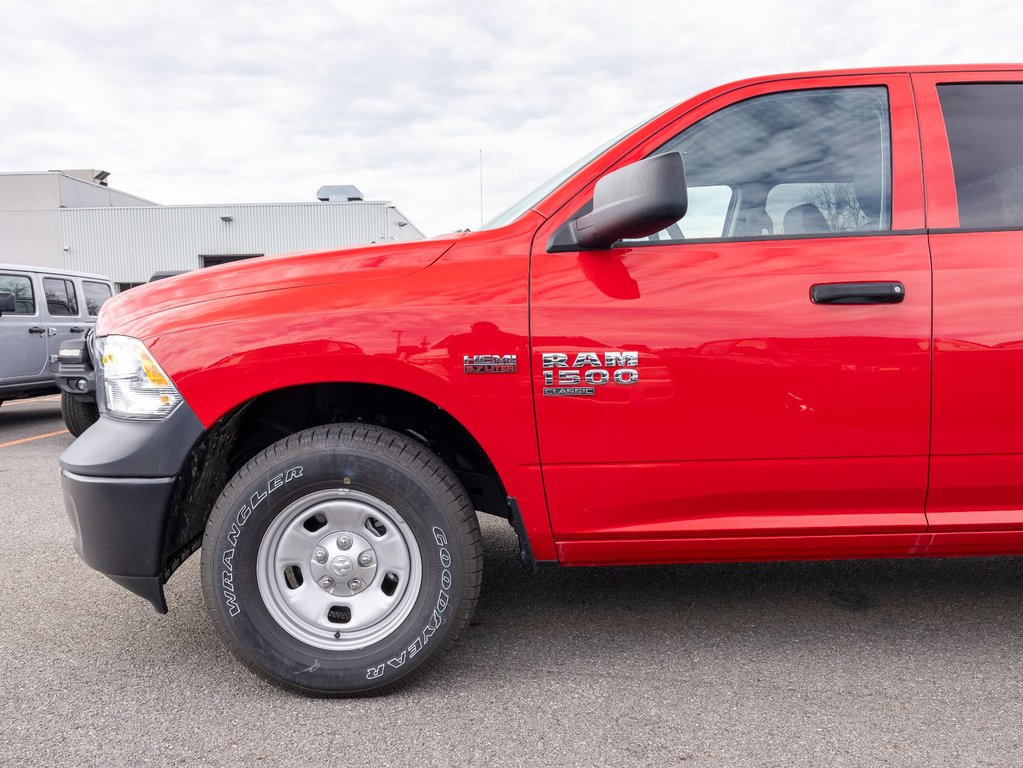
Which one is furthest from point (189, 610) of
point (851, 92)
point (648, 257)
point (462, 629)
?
point (851, 92)

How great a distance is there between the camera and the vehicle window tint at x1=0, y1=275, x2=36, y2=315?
8.41 m

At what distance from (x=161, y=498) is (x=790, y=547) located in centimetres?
185

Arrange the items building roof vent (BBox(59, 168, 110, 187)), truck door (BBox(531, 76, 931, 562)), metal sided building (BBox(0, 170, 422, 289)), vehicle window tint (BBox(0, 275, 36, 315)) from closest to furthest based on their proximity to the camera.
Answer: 1. truck door (BBox(531, 76, 931, 562))
2. vehicle window tint (BBox(0, 275, 36, 315))
3. metal sided building (BBox(0, 170, 422, 289))
4. building roof vent (BBox(59, 168, 110, 187))

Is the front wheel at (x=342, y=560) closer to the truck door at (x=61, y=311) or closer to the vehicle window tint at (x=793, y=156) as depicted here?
the vehicle window tint at (x=793, y=156)

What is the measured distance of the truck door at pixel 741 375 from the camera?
2.20 meters

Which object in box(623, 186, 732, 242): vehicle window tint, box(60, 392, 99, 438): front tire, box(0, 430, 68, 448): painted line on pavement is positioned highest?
box(623, 186, 732, 242): vehicle window tint

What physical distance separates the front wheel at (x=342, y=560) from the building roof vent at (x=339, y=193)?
2899 cm

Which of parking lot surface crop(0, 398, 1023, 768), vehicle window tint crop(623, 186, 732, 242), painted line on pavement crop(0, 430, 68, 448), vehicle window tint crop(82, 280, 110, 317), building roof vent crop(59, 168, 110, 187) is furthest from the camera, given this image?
building roof vent crop(59, 168, 110, 187)

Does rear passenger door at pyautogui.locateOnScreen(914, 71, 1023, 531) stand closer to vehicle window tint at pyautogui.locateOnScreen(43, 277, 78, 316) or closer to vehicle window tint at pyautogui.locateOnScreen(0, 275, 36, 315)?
vehicle window tint at pyautogui.locateOnScreen(0, 275, 36, 315)

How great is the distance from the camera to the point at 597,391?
2201 millimetres

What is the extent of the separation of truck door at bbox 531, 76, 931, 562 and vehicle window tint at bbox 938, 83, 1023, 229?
156 millimetres

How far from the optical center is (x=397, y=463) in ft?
7.38

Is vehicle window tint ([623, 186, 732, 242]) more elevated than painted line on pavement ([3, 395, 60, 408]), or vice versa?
vehicle window tint ([623, 186, 732, 242])

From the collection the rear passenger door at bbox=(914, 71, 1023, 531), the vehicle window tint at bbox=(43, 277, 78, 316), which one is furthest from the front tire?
the rear passenger door at bbox=(914, 71, 1023, 531)
